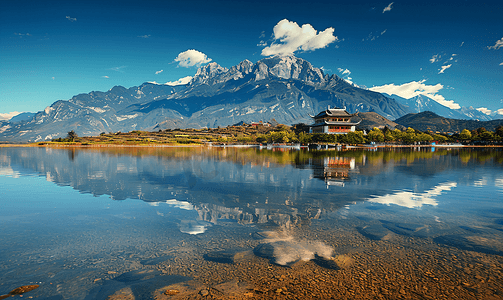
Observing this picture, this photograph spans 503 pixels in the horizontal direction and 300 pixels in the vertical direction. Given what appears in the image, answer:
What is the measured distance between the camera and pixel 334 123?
5999 inches

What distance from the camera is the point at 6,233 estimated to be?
12.8 meters

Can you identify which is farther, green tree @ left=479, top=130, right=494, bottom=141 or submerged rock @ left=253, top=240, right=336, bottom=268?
green tree @ left=479, top=130, right=494, bottom=141

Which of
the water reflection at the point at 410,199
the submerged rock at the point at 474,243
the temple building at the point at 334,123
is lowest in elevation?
the water reflection at the point at 410,199

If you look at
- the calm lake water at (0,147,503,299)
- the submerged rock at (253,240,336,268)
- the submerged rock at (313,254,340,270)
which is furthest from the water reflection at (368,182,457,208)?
the submerged rock at (313,254,340,270)

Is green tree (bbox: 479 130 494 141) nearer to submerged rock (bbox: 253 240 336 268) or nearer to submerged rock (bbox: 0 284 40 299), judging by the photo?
submerged rock (bbox: 253 240 336 268)

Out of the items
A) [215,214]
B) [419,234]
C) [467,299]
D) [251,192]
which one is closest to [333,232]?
[419,234]

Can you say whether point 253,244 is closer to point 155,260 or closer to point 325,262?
point 325,262

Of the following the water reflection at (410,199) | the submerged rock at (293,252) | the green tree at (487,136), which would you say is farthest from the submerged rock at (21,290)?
the green tree at (487,136)

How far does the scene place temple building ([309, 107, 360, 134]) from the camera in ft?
499

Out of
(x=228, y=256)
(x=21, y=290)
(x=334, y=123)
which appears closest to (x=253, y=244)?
(x=228, y=256)

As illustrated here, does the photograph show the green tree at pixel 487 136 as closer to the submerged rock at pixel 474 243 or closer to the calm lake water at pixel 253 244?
the calm lake water at pixel 253 244

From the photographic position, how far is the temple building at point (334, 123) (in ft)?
499

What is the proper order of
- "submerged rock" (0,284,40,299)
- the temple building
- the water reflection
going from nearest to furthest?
"submerged rock" (0,284,40,299) → the water reflection → the temple building

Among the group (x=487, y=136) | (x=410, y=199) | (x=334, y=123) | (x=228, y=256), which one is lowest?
(x=410, y=199)
